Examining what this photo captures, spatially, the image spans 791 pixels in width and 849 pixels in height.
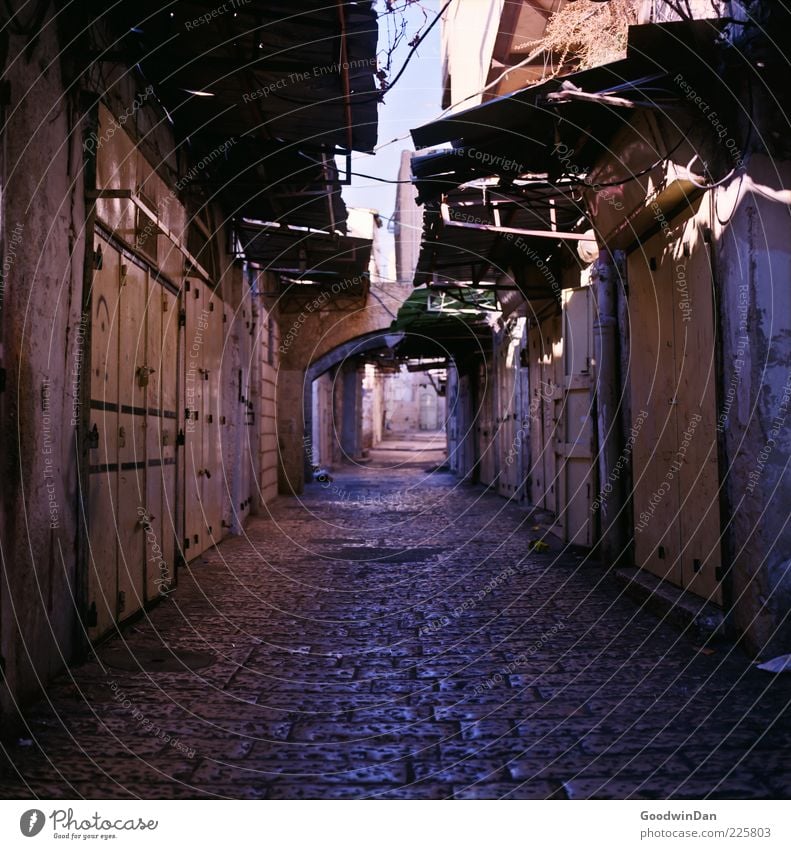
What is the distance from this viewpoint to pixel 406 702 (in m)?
4.35

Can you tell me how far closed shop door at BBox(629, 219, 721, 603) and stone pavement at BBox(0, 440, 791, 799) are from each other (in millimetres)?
596

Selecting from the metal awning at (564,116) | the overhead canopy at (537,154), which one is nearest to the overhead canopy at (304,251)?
the overhead canopy at (537,154)

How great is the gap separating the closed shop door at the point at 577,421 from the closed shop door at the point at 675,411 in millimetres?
1145

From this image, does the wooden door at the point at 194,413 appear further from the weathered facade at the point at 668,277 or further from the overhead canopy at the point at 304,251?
the weathered facade at the point at 668,277

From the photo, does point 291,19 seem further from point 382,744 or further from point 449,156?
point 382,744

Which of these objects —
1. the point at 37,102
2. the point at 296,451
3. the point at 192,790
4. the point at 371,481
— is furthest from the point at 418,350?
the point at 192,790

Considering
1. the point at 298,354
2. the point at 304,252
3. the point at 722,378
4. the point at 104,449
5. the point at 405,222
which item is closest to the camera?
the point at 722,378

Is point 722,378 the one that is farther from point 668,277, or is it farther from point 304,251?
point 304,251

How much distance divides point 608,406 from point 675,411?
162cm

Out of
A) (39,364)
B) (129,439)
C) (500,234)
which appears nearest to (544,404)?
(500,234)

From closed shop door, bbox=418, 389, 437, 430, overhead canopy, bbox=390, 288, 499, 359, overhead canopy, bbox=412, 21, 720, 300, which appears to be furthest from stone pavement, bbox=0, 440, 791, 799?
A: closed shop door, bbox=418, 389, 437, 430

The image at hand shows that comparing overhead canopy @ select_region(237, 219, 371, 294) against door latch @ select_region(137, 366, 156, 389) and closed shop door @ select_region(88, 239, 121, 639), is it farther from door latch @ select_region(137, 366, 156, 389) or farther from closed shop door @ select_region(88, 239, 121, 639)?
closed shop door @ select_region(88, 239, 121, 639)

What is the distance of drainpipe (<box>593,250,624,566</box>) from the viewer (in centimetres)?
795

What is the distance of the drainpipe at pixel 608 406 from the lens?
26.1 feet
